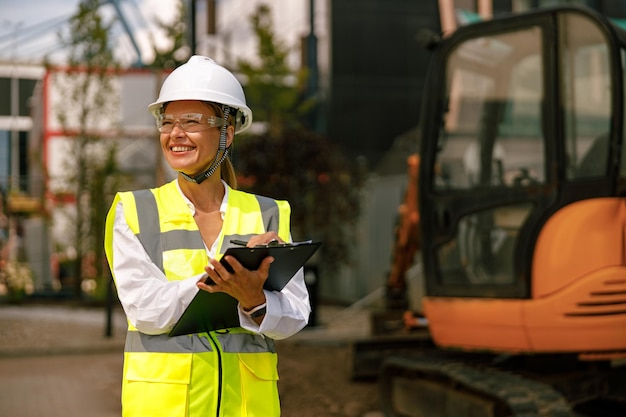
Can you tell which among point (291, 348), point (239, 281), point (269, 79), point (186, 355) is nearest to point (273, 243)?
point (239, 281)

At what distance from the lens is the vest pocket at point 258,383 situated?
3.11 metres

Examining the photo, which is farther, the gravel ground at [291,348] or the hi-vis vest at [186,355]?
the gravel ground at [291,348]

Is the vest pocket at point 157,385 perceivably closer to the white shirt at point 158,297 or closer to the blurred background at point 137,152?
the white shirt at point 158,297

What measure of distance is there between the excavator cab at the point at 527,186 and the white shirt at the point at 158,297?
4.06 m

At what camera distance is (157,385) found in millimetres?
3029

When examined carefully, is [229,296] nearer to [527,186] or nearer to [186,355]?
[186,355]

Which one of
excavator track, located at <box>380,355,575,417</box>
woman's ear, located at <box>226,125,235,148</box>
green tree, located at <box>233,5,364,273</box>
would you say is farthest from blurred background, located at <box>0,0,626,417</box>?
woman's ear, located at <box>226,125,235,148</box>

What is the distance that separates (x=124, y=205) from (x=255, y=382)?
61 centimetres

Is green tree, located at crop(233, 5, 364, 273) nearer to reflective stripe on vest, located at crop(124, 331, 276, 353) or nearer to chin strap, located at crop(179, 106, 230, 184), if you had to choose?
chin strap, located at crop(179, 106, 230, 184)

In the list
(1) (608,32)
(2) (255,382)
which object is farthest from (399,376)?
(2) (255,382)

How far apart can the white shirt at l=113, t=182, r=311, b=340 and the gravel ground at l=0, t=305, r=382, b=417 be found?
5.77 metres

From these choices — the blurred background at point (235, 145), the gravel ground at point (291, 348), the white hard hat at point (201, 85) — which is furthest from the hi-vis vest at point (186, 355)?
the blurred background at point (235, 145)

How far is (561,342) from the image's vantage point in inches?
273

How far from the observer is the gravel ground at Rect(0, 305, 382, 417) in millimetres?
9492
